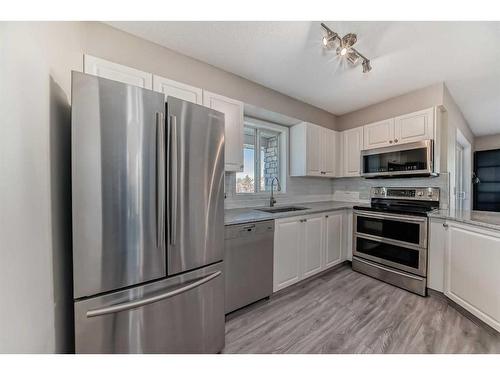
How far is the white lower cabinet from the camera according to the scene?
7.06 ft

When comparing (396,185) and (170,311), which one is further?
(396,185)

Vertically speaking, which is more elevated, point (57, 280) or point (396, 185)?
point (396, 185)

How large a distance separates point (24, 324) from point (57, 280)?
29 cm

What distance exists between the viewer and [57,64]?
1.11 m

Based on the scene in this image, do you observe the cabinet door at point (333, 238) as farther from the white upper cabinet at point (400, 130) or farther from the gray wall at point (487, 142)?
the gray wall at point (487, 142)

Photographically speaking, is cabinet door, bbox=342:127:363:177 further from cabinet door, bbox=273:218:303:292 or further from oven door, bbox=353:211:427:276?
cabinet door, bbox=273:218:303:292

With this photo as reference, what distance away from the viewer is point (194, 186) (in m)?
1.26

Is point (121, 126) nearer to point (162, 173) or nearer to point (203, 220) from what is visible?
point (162, 173)

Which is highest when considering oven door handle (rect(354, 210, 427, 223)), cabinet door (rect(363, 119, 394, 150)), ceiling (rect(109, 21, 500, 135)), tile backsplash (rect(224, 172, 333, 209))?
ceiling (rect(109, 21, 500, 135))

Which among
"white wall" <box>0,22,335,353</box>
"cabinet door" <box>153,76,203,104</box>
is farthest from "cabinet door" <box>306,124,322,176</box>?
"white wall" <box>0,22,335,353</box>

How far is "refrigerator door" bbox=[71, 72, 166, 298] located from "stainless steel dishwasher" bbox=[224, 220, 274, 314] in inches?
28.3

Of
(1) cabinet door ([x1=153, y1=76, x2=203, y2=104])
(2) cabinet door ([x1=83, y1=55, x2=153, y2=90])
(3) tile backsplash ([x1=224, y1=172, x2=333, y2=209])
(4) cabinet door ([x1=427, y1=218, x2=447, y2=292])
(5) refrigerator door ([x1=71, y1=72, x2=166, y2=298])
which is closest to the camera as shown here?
(5) refrigerator door ([x1=71, y1=72, x2=166, y2=298])
